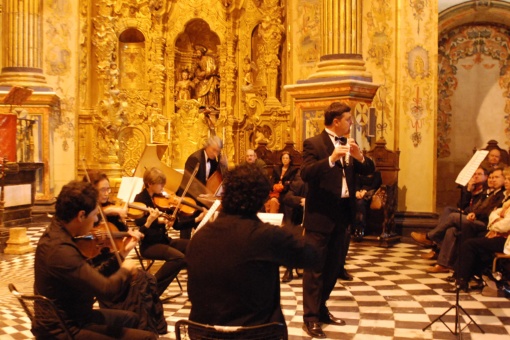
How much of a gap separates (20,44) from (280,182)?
21.4 feet

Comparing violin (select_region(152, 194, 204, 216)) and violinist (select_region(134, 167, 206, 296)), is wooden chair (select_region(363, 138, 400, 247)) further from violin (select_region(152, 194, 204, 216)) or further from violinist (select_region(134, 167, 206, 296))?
violinist (select_region(134, 167, 206, 296))

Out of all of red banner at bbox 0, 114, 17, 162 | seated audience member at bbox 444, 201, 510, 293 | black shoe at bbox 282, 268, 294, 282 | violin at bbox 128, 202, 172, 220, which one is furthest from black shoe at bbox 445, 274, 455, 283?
red banner at bbox 0, 114, 17, 162

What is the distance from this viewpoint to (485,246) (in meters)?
6.86

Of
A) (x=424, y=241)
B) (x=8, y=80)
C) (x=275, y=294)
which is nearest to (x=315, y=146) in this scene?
(x=275, y=294)

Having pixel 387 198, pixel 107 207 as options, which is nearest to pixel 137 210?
pixel 107 207

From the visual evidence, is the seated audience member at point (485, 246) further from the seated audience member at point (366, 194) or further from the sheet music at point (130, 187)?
the sheet music at point (130, 187)

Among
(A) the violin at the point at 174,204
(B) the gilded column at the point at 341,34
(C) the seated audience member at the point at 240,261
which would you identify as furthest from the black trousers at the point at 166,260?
(B) the gilded column at the point at 341,34

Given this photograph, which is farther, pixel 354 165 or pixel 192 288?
pixel 354 165

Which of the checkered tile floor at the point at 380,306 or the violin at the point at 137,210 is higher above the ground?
the violin at the point at 137,210

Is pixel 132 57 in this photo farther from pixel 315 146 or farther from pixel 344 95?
pixel 315 146

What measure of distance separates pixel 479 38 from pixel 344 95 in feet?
15.2

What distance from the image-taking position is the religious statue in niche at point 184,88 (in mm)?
15057

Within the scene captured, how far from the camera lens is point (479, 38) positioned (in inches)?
543

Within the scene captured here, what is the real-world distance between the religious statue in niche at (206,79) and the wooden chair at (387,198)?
200 inches
